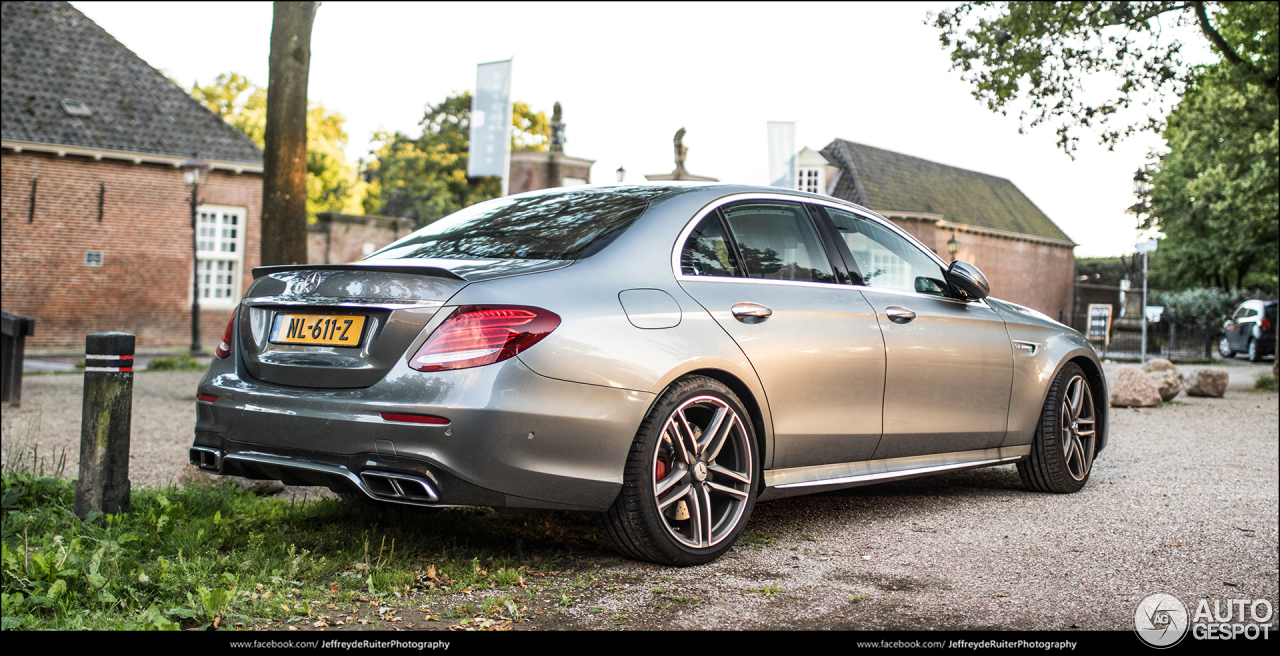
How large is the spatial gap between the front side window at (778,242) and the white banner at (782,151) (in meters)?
20.9

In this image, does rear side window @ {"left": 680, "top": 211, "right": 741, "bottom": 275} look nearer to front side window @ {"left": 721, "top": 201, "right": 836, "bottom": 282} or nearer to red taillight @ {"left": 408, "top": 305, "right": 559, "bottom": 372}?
front side window @ {"left": 721, "top": 201, "right": 836, "bottom": 282}

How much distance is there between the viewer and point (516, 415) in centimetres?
307

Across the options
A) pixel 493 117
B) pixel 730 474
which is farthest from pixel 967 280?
pixel 493 117

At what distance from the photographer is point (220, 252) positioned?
2380cm

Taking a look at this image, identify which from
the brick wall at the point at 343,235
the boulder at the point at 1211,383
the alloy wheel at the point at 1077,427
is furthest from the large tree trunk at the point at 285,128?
the brick wall at the point at 343,235

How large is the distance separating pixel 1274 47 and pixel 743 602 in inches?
614

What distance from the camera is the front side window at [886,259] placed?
14.9 ft

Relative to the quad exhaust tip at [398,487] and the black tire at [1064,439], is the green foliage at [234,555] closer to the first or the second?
the quad exhaust tip at [398,487]

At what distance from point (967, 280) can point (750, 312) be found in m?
1.56

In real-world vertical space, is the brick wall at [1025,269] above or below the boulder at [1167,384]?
above

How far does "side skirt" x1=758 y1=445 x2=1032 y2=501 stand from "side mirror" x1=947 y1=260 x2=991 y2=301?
79 centimetres

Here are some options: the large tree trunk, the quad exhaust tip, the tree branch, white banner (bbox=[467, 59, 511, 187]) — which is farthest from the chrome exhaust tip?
the tree branch
